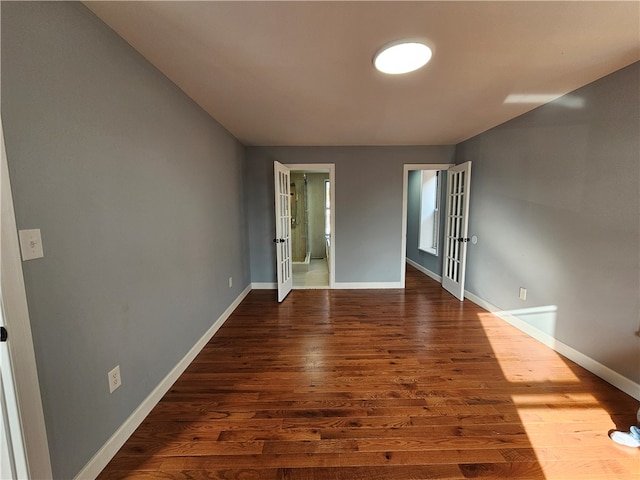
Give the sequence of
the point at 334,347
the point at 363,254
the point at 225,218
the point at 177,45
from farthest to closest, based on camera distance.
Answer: the point at 363,254 → the point at 225,218 → the point at 334,347 → the point at 177,45

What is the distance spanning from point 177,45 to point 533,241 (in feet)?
11.3

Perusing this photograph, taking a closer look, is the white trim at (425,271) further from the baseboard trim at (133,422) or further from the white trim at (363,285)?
the baseboard trim at (133,422)

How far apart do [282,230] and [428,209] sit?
132 inches

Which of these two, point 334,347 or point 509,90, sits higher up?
point 509,90

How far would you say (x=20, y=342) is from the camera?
3.10ft

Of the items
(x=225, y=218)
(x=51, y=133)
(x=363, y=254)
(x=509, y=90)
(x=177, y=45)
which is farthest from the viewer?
(x=363, y=254)

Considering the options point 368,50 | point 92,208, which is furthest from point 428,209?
point 92,208

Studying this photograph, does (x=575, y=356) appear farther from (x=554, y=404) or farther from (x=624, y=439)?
(x=624, y=439)

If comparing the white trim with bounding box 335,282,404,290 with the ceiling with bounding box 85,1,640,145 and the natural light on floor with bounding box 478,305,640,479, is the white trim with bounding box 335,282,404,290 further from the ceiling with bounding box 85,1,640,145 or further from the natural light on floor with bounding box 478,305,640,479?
the ceiling with bounding box 85,1,640,145

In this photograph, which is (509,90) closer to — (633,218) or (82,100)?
(633,218)

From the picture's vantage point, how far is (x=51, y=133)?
1059 mm

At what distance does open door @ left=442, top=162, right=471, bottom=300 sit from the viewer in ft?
11.6

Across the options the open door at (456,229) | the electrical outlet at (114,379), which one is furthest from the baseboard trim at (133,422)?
the open door at (456,229)

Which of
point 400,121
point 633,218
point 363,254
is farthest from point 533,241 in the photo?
point 363,254
